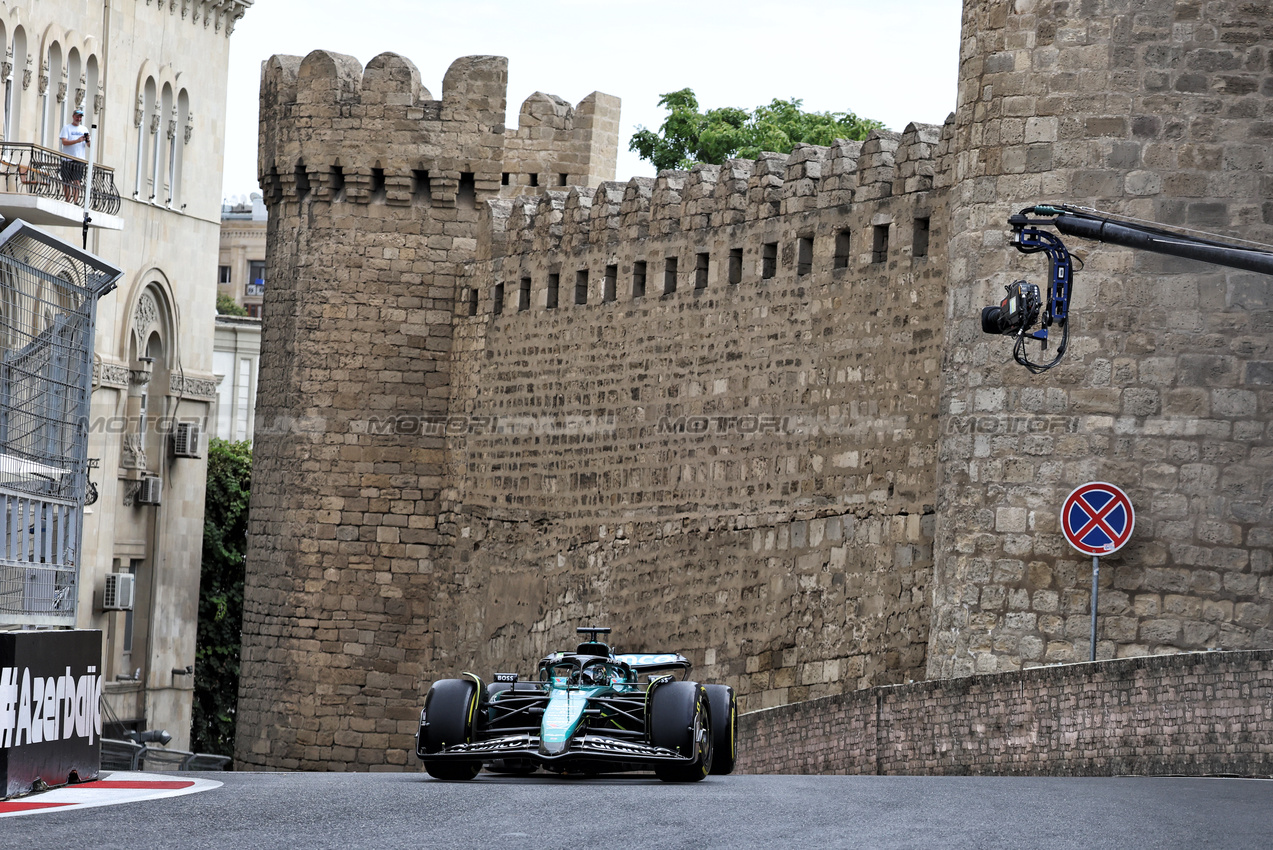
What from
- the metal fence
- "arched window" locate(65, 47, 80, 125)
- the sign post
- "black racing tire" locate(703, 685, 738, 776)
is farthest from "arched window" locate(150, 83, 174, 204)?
"black racing tire" locate(703, 685, 738, 776)

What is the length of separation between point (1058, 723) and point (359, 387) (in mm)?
12006

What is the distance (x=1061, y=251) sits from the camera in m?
14.9

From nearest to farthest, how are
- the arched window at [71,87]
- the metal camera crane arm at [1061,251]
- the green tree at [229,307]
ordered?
the metal camera crane arm at [1061,251], the arched window at [71,87], the green tree at [229,307]

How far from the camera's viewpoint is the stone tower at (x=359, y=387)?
2442cm

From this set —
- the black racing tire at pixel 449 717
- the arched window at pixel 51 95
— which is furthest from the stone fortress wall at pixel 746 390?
the black racing tire at pixel 449 717

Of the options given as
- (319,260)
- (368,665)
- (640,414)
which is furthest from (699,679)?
(319,260)

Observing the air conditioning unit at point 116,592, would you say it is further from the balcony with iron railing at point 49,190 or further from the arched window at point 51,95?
the arched window at point 51,95

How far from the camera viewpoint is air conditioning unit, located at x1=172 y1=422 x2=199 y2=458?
31547 mm

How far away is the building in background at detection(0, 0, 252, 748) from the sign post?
14510mm

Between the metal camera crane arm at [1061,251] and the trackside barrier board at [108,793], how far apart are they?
218 inches

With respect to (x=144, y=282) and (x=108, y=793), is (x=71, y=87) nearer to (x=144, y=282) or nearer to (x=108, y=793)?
(x=144, y=282)

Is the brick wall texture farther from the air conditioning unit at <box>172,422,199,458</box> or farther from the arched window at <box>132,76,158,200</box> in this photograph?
the air conditioning unit at <box>172,422,199,458</box>

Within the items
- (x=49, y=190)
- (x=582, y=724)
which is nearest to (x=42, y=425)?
(x=582, y=724)

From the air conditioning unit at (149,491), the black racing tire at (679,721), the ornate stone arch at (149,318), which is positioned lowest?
the black racing tire at (679,721)
